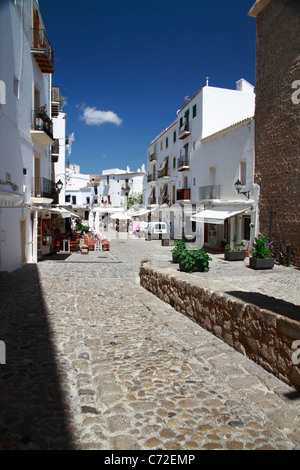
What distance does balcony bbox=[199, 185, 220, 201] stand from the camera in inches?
841

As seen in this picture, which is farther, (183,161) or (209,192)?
(183,161)

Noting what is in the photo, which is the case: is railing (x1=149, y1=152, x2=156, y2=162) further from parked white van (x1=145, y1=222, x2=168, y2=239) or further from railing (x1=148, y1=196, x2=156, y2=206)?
parked white van (x1=145, y1=222, x2=168, y2=239)

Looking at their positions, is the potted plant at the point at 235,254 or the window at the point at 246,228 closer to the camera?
the potted plant at the point at 235,254

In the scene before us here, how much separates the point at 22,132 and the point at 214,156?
12923 mm

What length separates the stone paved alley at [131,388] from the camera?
9.28 ft

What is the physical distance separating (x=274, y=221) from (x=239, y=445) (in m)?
14.3

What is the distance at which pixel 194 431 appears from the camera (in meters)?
2.91

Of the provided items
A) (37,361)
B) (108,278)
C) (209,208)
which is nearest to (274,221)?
(209,208)

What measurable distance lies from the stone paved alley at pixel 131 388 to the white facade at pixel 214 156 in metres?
13.4

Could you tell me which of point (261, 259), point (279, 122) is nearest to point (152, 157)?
point (279, 122)

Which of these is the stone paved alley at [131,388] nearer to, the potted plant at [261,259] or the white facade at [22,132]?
the white facade at [22,132]

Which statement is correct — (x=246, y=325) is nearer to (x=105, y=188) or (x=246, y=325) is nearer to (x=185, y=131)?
(x=185, y=131)

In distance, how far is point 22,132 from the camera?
42.0 ft

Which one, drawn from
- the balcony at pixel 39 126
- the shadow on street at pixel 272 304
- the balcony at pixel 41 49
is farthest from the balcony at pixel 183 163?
the shadow on street at pixel 272 304
